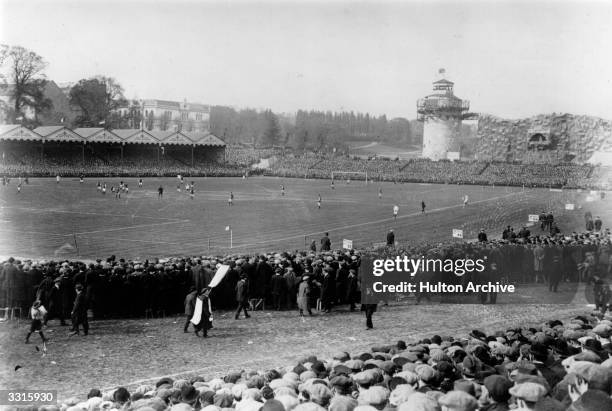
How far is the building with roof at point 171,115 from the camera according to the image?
103375 millimetres

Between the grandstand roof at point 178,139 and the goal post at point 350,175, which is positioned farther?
the goal post at point 350,175

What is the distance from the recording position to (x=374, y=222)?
38062 millimetres

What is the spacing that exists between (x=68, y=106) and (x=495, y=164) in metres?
66.1

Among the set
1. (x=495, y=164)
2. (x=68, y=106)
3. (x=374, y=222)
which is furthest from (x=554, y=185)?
(x=68, y=106)

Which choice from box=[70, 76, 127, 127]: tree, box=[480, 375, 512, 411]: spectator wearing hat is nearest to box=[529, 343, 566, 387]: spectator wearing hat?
box=[480, 375, 512, 411]: spectator wearing hat

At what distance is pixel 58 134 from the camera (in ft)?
229

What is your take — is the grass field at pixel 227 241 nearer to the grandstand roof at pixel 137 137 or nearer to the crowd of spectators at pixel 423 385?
the crowd of spectators at pixel 423 385

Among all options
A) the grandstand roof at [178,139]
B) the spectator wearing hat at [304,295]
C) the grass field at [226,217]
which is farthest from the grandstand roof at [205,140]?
the spectator wearing hat at [304,295]

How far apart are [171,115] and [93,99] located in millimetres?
14432

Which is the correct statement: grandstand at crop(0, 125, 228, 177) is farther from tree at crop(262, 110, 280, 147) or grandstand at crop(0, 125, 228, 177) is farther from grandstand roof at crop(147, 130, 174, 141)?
tree at crop(262, 110, 280, 147)

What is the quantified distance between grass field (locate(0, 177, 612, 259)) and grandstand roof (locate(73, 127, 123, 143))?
13509 millimetres

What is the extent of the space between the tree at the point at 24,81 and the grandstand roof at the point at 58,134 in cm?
630

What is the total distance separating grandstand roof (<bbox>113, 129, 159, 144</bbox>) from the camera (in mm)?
77000

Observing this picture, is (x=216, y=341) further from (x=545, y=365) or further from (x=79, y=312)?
(x=545, y=365)
